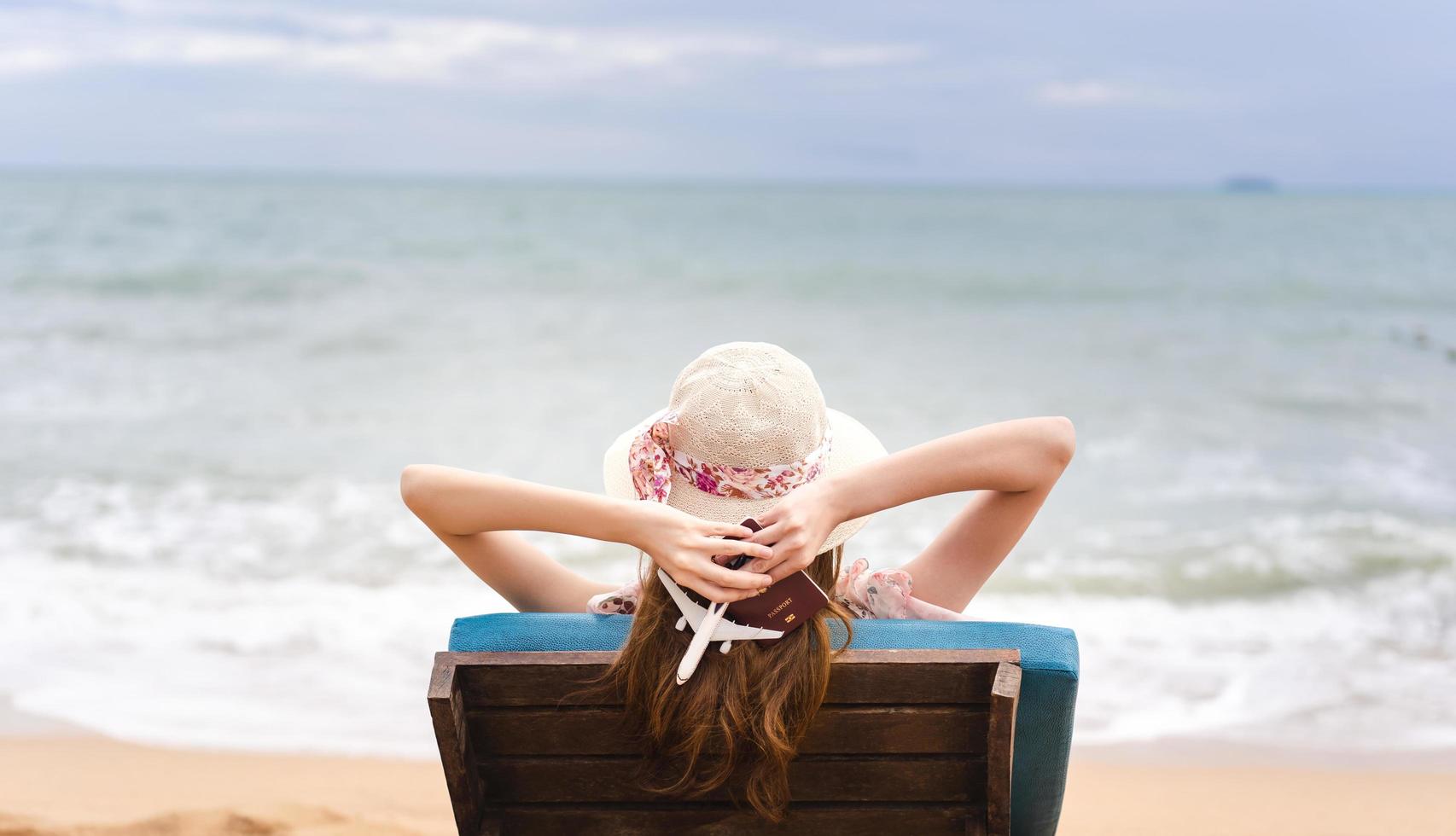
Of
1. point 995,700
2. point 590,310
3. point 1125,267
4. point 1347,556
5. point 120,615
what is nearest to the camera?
point 995,700

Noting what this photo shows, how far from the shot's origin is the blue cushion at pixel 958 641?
168cm

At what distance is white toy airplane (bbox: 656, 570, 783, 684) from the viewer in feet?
5.40

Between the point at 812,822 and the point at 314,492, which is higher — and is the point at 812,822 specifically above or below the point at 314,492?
above

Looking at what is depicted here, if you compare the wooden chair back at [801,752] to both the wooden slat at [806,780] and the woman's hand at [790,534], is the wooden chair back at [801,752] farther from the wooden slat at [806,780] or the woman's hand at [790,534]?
the woman's hand at [790,534]

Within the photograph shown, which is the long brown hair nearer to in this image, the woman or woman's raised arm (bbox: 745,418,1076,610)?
the woman

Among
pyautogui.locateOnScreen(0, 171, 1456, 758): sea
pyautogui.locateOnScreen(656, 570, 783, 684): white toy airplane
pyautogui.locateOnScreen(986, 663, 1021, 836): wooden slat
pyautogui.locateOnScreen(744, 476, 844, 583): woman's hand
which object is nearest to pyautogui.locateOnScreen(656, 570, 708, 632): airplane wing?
pyautogui.locateOnScreen(656, 570, 783, 684): white toy airplane

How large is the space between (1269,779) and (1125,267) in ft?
67.2

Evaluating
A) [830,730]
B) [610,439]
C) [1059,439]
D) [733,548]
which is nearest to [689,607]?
[733,548]

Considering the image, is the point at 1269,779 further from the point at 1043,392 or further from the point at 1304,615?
the point at 1043,392

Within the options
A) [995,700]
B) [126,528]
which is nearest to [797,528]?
[995,700]

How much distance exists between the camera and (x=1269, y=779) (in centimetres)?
345

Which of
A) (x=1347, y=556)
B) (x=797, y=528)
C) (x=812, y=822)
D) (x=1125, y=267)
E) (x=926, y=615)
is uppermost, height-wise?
(x=797, y=528)

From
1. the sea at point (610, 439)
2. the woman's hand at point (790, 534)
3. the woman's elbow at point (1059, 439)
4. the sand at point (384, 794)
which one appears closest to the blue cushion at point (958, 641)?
the woman's hand at point (790, 534)

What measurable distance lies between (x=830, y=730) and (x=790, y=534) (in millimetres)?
291
